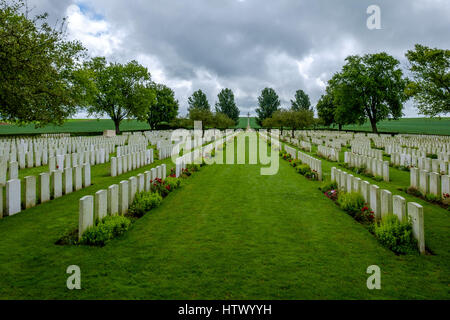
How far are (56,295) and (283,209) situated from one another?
195 inches

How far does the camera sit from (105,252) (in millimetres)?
4258

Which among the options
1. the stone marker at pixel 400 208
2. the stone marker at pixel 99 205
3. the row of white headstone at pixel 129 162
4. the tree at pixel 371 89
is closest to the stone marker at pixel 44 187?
the stone marker at pixel 99 205

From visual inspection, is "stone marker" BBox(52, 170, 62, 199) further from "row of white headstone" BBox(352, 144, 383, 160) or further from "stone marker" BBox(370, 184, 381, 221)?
"row of white headstone" BBox(352, 144, 383, 160)

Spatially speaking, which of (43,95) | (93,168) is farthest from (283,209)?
(43,95)

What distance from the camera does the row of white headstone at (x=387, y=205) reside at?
4.29m

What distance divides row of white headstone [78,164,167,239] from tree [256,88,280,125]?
91.6 m

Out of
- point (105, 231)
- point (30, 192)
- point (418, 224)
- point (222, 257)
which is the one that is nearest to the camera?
point (222, 257)

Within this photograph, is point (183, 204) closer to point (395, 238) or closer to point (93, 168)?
point (395, 238)

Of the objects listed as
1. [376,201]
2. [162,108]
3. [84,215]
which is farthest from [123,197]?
[162,108]

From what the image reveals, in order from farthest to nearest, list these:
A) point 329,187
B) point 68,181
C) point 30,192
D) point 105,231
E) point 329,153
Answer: point 329,153, point 329,187, point 68,181, point 30,192, point 105,231

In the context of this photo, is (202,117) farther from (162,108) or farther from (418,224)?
(418,224)

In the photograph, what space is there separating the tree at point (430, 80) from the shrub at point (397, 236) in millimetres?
30775

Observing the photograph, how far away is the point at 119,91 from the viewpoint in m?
46.5
